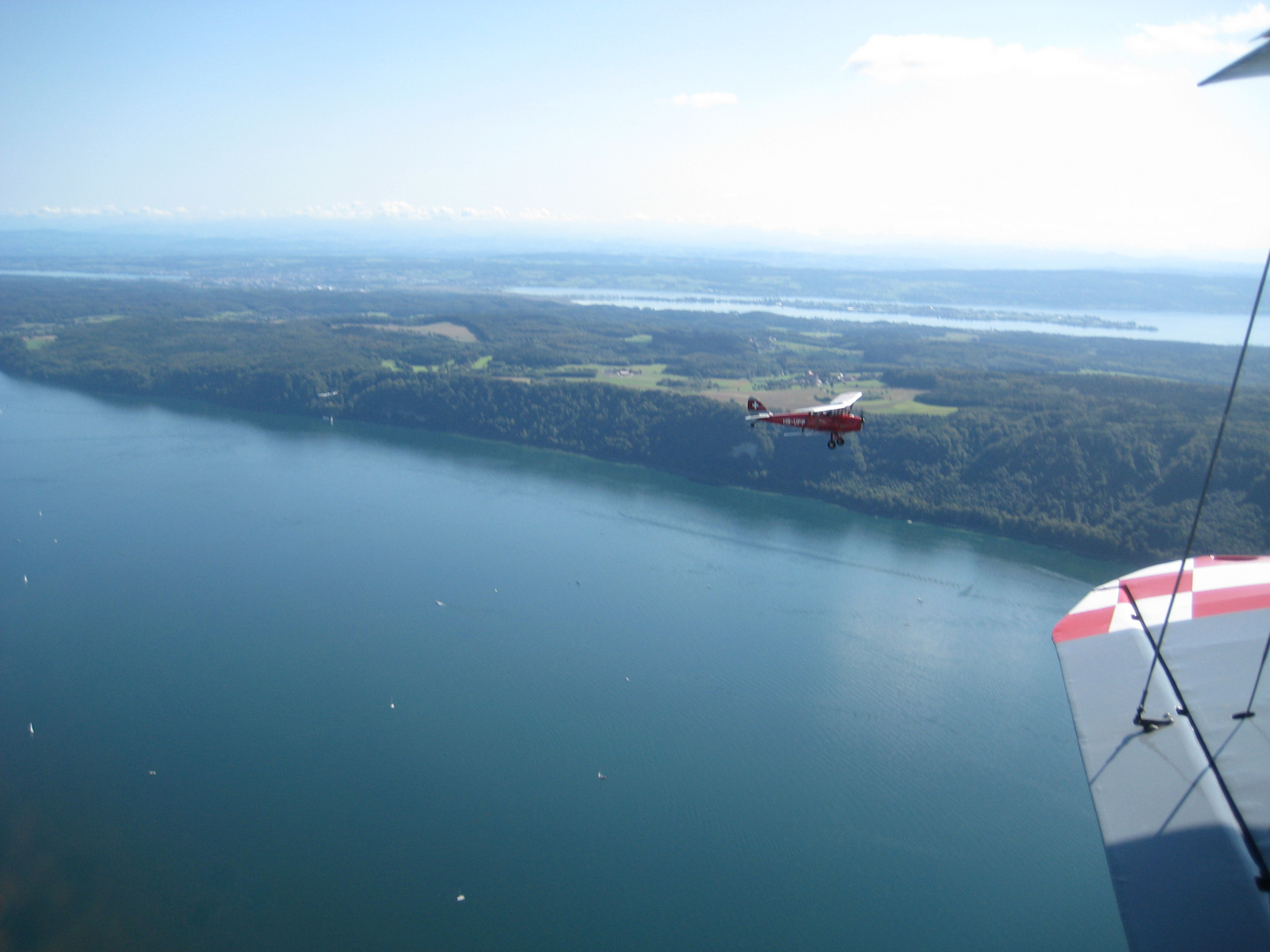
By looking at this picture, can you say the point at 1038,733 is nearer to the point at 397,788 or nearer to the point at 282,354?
the point at 397,788

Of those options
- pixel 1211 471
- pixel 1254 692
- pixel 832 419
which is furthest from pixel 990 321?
pixel 1211 471

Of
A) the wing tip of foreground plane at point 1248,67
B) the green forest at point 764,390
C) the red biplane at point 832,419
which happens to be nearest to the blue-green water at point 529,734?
the green forest at point 764,390

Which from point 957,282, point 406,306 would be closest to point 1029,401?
point 406,306

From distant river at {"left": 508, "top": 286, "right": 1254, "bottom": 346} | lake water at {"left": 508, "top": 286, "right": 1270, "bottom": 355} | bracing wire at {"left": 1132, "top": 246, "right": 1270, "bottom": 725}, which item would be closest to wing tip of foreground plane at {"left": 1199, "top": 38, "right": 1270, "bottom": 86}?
bracing wire at {"left": 1132, "top": 246, "right": 1270, "bottom": 725}

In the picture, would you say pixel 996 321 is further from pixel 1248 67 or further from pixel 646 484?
pixel 1248 67

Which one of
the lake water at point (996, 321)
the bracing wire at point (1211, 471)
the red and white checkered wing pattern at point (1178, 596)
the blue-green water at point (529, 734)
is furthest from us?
the lake water at point (996, 321)

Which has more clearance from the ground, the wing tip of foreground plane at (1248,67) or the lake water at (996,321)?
the wing tip of foreground plane at (1248,67)

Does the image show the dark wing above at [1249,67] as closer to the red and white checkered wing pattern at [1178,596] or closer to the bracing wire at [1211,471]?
the bracing wire at [1211,471]
